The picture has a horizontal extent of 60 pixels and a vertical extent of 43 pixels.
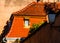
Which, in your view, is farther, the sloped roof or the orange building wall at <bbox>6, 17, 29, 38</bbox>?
the sloped roof

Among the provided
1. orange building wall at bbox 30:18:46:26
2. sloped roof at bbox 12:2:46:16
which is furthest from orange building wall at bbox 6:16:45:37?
sloped roof at bbox 12:2:46:16

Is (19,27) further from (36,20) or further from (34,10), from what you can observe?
(34,10)

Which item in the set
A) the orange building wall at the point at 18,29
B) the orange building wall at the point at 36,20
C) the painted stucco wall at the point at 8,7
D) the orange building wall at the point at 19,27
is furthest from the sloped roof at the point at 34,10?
the painted stucco wall at the point at 8,7

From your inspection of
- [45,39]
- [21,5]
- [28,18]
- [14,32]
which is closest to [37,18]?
[28,18]

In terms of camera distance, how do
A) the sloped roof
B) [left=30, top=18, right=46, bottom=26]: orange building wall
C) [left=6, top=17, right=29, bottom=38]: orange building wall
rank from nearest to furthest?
[left=6, top=17, right=29, bottom=38]: orange building wall, [left=30, top=18, right=46, bottom=26]: orange building wall, the sloped roof

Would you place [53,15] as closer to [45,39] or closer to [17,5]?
[45,39]

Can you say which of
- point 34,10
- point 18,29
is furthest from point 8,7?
point 18,29

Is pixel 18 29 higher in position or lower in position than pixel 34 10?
lower

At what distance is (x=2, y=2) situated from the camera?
31.8 metres

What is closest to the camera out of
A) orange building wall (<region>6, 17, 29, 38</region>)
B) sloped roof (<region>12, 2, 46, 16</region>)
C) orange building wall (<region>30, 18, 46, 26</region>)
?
orange building wall (<region>6, 17, 29, 38</region>)

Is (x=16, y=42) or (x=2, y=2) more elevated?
(x=2, y=2)

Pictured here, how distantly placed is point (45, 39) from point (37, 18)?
13.6 m

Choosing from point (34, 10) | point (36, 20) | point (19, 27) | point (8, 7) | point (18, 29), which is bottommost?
point (18, 29)

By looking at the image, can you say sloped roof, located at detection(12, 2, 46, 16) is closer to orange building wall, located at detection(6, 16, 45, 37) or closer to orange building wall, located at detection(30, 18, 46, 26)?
orange building wall, located at detection(30, 18, 46, 26)
